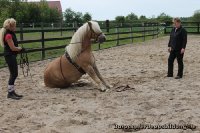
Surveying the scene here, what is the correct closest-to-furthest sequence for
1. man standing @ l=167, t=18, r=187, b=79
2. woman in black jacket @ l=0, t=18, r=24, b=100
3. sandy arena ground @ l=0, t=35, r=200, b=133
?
1. sandy arena ground @ l=0, t=35, r=200, b=133
2. woman in black jacket @ l=0, t=18, r=24, b=100
3. man standing @ l=167, t=18, r=187, b=79

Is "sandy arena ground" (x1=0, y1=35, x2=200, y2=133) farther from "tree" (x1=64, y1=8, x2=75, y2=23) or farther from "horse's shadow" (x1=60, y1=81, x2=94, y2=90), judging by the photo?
"tree" (x1=64, y1=8, x2=75, y2=23)

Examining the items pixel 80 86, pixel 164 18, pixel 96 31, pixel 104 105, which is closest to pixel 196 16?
pixel 164 18

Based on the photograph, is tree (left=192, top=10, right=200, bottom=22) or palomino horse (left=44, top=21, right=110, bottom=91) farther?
tree (left=192, top=10, right=200, bottom=22)

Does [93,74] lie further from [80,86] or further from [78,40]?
[78,40]

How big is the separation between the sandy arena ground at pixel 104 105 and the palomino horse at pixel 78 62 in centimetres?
23

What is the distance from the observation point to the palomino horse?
725cm

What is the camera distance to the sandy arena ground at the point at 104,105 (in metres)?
Answer: 4.90

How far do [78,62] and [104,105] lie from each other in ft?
5.14

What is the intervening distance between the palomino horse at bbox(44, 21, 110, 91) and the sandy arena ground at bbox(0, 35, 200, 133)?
23cm

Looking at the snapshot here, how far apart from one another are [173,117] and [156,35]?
22.1m

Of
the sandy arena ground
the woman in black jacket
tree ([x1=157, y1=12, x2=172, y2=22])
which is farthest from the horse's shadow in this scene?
tree ([x1=157, y1=12, x2=172, y2=22])

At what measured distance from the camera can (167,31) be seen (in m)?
30.4

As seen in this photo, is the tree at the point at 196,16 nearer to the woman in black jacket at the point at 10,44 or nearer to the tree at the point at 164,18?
the tree at the point at 164,18

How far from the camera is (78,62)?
7254mm
